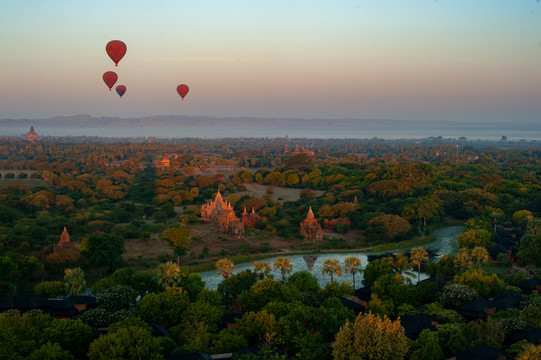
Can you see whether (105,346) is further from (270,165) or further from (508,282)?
(270,165)

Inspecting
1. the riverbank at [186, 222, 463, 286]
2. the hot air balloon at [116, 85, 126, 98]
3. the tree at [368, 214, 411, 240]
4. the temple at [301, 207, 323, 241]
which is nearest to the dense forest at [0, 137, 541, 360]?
the tree at [368, 214, 411, 240]

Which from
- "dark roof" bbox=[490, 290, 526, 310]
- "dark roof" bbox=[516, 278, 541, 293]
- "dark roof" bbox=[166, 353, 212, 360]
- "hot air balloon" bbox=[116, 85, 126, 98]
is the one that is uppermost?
"hot air balloon" bbox=[116, 85, 126, 98]

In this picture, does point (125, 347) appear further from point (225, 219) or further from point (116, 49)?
point (225, 219)

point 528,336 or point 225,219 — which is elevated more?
point 528,336

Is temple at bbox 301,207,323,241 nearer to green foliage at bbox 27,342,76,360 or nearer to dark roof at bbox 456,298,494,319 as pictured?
dark roof at bbox 456,298,494,319

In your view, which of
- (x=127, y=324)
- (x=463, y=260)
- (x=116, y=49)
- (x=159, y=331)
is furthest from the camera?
(x=116, y=49)

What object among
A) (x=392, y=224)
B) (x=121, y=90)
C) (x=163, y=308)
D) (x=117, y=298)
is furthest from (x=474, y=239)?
(x=121, y=90)
